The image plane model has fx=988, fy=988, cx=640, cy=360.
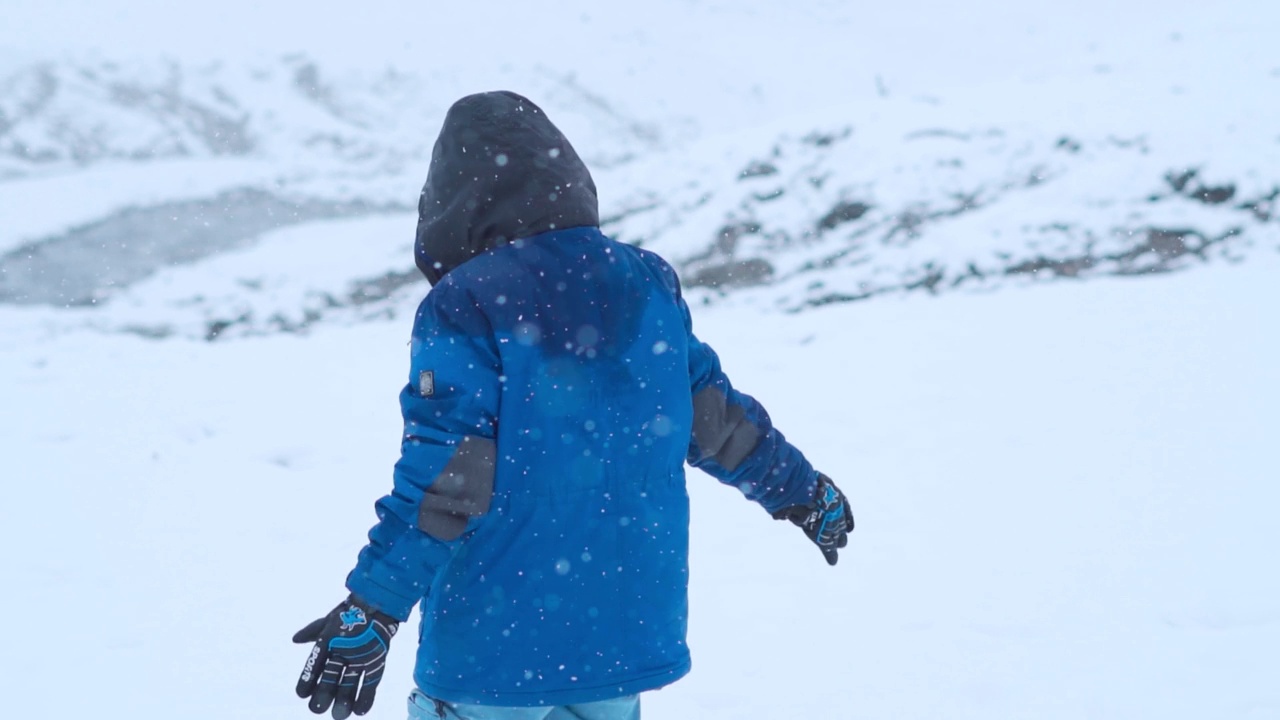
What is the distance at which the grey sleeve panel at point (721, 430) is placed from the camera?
84.1 inches

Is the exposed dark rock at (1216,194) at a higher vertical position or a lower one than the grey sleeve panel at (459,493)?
lower

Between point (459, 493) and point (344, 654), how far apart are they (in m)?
0.33

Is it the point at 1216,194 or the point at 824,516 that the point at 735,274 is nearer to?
the point at 1216,194

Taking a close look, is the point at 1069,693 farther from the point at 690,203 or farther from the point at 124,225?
the point at 124,225

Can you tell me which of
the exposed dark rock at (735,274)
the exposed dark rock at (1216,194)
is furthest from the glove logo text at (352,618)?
the exposed dark rock at (1216,194)

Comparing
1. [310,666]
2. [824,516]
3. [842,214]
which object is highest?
[310,666]

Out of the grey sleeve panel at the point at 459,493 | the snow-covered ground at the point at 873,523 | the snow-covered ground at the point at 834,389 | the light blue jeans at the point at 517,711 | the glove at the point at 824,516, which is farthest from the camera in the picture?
the snow-covered ground at the point at 834,389

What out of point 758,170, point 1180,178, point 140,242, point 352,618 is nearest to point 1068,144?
point 1180,178

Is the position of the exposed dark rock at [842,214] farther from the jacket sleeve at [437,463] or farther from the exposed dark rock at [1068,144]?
the jacket sleeve at [437,463]

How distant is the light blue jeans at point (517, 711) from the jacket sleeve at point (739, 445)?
Answer: 56 centimetres

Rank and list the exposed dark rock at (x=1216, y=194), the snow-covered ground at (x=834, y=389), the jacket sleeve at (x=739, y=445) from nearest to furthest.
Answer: the jacket sleeve at (x=739, y=445)
the snow-covered ground at (x=834, y=389)
the exposed dark rock at (x=1216, y=194)

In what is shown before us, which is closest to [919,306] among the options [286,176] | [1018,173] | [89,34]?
[1018,173]

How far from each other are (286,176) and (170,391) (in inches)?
523

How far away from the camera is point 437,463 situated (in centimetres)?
164
